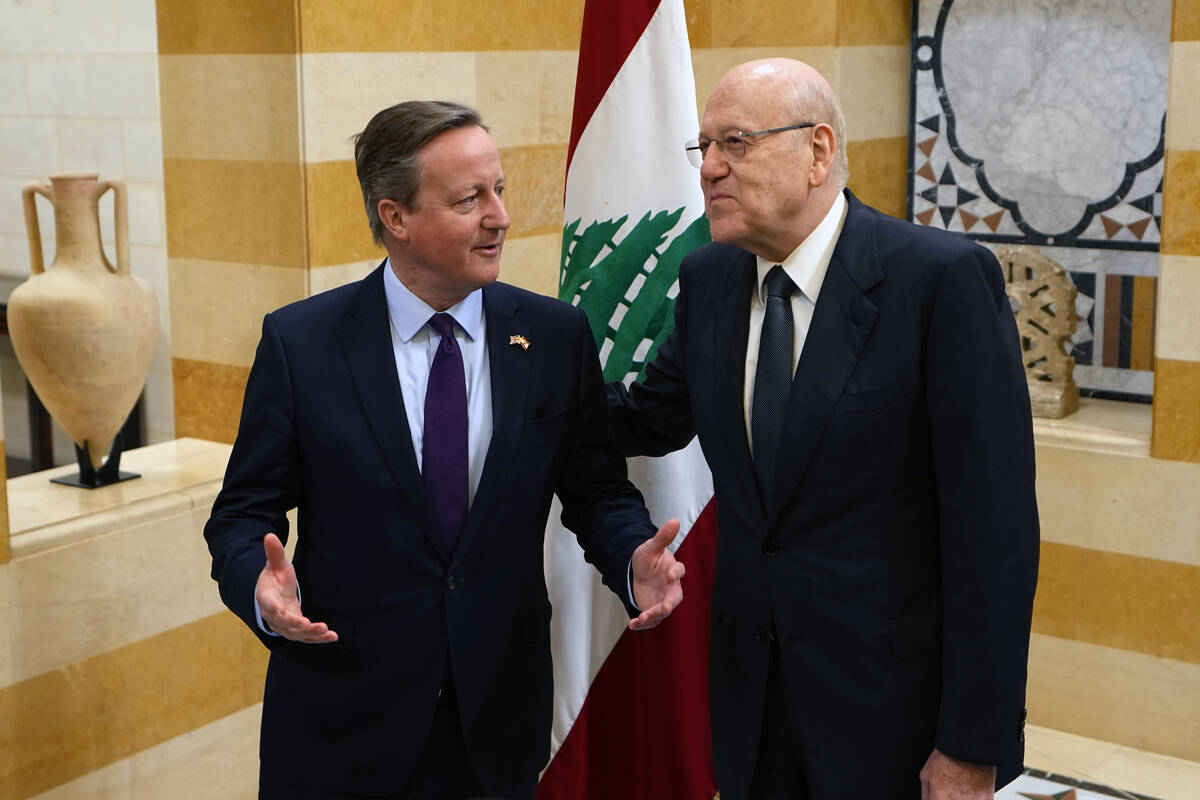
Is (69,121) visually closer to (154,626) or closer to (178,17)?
(178,17)

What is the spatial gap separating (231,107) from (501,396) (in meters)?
2.04

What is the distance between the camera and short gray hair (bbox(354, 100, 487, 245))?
2352 millimetres

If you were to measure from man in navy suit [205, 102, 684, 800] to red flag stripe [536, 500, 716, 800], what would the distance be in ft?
2.11

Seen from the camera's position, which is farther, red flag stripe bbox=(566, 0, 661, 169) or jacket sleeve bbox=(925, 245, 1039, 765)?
red flag stripe bbox=(566, 0, 661, 169)

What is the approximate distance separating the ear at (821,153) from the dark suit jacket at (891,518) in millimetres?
98

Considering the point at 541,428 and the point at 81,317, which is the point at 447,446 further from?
the point at 81,317

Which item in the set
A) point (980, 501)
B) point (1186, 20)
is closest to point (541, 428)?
point (980, 501)

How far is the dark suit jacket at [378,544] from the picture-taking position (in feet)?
7.80

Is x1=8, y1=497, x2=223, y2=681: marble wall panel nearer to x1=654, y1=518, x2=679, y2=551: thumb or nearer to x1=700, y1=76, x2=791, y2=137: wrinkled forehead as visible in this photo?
x1=654, y1=518, x2=679, y2=551: thumb

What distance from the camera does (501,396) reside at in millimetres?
2439

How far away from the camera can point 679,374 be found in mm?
2738


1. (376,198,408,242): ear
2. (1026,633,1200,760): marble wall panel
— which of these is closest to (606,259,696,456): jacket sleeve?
(376,198,408,242): ear

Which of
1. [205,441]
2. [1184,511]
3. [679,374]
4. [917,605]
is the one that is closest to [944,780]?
[917,605]

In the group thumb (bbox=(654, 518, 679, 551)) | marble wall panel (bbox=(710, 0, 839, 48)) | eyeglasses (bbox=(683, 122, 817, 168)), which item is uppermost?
marble wall panel (bbox=(710, 0, 839, 48))
